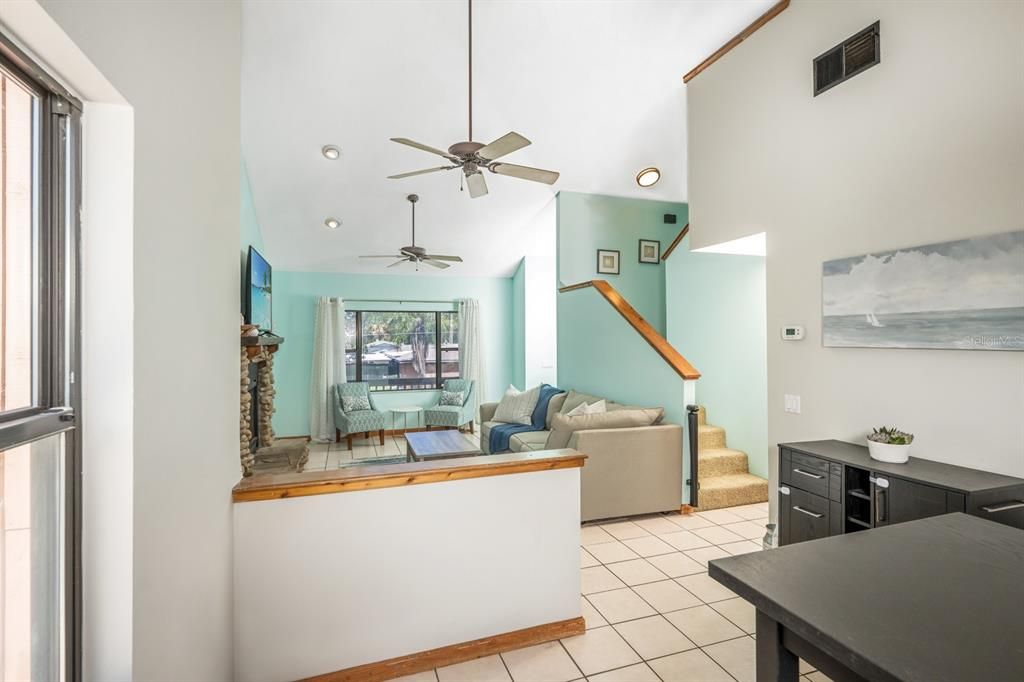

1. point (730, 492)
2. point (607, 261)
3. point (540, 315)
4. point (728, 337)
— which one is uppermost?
point (607, 261)

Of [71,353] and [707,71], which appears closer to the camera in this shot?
[71,353]

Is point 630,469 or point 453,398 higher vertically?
point 453,398

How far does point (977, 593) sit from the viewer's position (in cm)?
92

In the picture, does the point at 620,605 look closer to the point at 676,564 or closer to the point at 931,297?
the point at 676,564

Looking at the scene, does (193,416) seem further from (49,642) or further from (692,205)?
(692,205)

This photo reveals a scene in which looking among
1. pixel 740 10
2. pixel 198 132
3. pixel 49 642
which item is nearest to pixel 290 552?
pixel 49 642

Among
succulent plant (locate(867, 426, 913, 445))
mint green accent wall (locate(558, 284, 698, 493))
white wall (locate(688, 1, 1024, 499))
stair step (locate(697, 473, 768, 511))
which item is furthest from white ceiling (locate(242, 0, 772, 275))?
stair step (locate(697, 473, 768, 511))

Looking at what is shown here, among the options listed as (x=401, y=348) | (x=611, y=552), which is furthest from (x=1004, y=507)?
(x=401, y=348)

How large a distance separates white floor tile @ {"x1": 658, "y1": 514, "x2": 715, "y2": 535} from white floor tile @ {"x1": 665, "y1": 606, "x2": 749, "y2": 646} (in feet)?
3.92

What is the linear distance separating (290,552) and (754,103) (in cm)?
369

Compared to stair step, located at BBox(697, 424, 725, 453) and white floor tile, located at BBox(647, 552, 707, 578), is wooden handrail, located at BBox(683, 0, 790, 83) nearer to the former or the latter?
stair step, located at BBox(697, 424, 725, 453)

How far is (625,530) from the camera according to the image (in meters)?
3.70

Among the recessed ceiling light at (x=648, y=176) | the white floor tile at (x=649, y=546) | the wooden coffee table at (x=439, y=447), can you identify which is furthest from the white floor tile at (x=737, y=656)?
the recessed ceiling light at (x=648, y=176)

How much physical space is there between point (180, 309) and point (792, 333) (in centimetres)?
310
